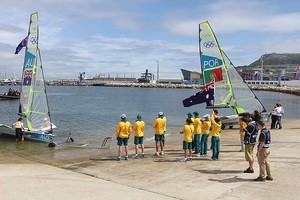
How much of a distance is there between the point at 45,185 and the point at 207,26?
1636cm

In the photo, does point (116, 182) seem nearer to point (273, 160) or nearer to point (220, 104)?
point (273, 160)

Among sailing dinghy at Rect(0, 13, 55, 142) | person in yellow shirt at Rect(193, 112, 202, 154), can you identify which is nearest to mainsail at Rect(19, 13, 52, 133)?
sailing dinghy at Rect(0, 13, 55, 142)

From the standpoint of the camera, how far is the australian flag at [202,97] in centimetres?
1970

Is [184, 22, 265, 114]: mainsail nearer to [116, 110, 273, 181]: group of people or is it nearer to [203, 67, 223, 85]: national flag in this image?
[203, 67, 223, 85]: national flag

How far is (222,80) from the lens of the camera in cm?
2269

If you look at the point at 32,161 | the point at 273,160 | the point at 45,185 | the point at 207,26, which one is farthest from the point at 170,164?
the point at 207,26

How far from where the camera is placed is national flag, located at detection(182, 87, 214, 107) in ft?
64.6

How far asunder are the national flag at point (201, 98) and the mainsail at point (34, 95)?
8003 millimetres

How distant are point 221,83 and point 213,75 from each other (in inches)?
34.2

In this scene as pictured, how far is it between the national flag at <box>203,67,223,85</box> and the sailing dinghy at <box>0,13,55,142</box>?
33.3ft

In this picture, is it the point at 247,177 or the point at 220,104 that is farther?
the point at 220,104

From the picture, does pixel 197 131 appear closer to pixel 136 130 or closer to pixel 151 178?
pixel 136 130

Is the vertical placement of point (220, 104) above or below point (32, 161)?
above

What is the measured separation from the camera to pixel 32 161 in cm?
1409
